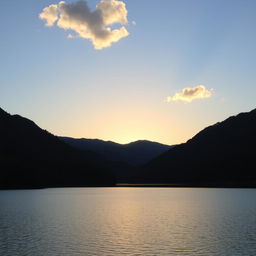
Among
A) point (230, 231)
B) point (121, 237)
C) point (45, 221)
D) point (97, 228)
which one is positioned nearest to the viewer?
point (121, 237)

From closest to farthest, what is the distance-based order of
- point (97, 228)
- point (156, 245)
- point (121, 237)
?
point (156, 245) < point (121, 237) < point (97, 228)

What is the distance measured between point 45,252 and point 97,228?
25.9 metres

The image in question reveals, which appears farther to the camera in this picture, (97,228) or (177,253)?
(97,228)

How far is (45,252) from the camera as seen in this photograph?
163 ft

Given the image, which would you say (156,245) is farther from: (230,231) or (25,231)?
(25,231)

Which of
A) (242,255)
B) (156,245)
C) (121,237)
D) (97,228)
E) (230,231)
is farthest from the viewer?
(97,228)

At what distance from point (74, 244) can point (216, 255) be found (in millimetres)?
20769

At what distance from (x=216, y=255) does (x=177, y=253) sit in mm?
4856

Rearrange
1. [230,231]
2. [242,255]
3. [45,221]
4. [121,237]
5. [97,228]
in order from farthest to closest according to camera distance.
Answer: [45,221], [97,228], [230,231], [121,237], [242,255]

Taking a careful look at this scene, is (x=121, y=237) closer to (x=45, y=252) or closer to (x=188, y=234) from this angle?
(x=188, y=234)

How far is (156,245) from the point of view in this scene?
54.8 metres

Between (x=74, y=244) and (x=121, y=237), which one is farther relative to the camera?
(x=121, y=237)

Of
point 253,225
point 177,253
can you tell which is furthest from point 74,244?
point 253,225

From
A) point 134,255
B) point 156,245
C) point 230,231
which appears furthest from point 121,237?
point 230,231
